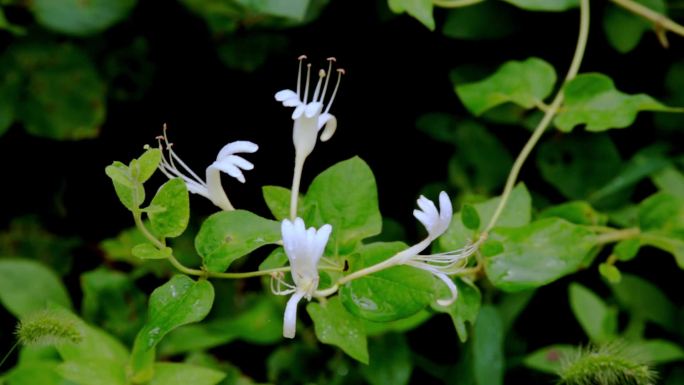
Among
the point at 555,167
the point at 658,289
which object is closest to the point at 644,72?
the point at 555,167

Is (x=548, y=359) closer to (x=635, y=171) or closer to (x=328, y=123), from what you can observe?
(x=635, y=171)

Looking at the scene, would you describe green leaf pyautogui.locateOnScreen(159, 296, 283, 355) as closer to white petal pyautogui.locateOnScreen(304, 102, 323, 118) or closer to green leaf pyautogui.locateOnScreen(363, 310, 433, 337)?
green leaf pyautogui.locateOnScreen(363, 310, 433, 337)

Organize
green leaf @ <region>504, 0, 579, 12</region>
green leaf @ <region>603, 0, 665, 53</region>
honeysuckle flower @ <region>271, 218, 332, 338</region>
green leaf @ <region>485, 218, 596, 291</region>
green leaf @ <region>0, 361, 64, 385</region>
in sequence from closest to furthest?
honeysuckle flower @ <region>271, 218, 332, 338</region>
green leaf @ <region>485, 218, 596, 291</region>
green leaf @ <region>0, 361, 64, 385</region>
green leaf @ <region>504, 0, 579, 12</region>
green leaf @ <region>603, 0, 665, 53</region>

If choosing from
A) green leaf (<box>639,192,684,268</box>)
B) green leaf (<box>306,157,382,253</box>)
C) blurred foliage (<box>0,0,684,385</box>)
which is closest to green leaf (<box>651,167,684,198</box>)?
blurred foliage (<box>0,0,684,385</box>)

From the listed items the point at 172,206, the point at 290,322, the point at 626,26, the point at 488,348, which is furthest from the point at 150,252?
the point at 626,26

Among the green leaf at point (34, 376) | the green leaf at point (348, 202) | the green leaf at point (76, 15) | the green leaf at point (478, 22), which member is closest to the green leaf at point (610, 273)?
the green leaf at point (348, 202)

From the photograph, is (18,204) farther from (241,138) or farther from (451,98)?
(451,98)
